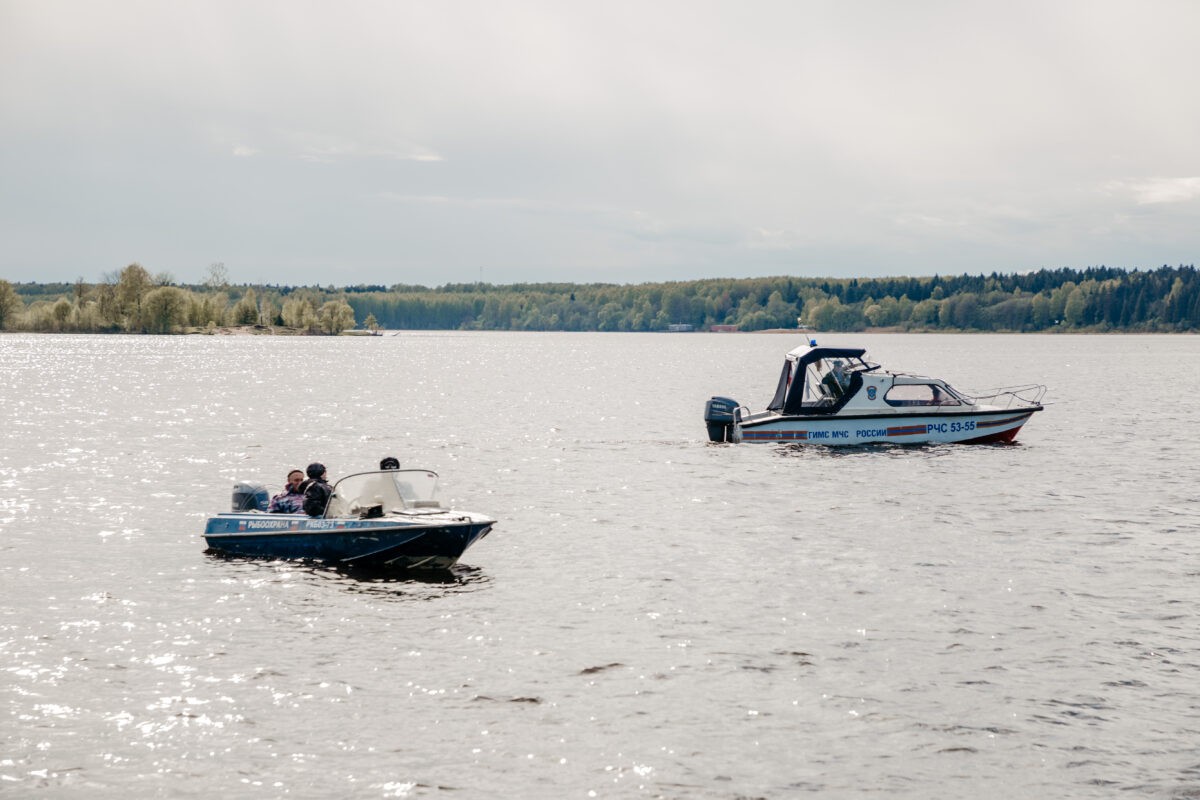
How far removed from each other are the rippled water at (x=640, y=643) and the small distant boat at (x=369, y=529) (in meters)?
0.69

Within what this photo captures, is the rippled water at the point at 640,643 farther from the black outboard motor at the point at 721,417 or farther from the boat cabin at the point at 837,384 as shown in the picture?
the black outboard motor at the point at 721,417

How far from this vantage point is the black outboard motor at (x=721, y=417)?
182ft

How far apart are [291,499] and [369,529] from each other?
143 inches

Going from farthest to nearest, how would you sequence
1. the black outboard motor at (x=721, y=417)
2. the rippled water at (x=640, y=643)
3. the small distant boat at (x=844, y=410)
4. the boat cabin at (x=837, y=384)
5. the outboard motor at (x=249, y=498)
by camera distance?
the black outboard motor at (x=721, y=417)
the small distant boat at (x=844, y=410)
the boat cabin at (x=837, y=384)
the outboard motor at (x=249, y=498)
the rippled water at (x=640, y=643)

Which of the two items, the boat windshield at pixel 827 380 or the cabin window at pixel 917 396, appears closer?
the boat windshield at pixel 827 380

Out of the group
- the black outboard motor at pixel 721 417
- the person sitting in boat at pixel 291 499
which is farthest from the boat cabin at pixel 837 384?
the person sitting in boat at pixel 291 499

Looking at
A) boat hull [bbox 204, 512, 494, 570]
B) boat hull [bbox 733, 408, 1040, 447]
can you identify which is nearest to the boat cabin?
boat hull [bbox 733, 408, 1040, 447]

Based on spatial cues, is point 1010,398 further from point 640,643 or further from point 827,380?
point 640,643

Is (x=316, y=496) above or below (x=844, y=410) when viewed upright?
below

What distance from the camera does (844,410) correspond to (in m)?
53.9

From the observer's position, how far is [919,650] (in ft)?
71.9

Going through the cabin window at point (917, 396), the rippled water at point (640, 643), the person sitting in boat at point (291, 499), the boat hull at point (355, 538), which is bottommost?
the rippled water at point (640, 643)

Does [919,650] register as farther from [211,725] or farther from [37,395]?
[37,395]

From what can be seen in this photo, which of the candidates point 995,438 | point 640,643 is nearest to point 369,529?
point 640,643
